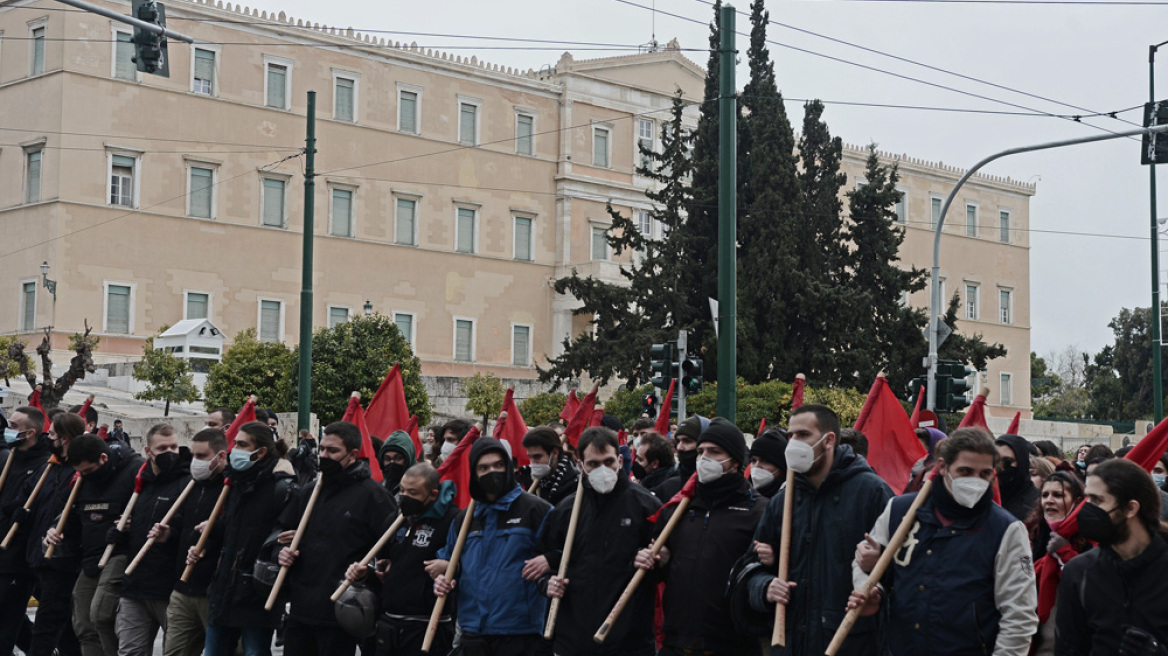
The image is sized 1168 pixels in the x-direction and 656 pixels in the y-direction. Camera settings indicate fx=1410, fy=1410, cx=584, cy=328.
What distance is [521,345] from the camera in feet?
179

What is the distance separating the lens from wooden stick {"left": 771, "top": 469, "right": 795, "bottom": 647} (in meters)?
6.06

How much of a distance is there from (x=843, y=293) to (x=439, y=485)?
82.4ft

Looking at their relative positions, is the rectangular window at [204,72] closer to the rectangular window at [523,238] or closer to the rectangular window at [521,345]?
the rectangular window at [523,238]

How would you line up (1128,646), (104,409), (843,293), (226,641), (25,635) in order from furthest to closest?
1. (104,409)
2. (843,293)
3. (25,635)
4. (226,641)
5. (1128,646)

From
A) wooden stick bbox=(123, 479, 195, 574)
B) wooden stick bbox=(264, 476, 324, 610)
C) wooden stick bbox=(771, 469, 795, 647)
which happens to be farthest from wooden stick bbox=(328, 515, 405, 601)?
wooden stick bbox=(771, 469, 795, 647)

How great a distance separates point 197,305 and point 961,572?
4342 centimetres

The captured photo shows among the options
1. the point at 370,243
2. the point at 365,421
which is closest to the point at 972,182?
the point at 370,243

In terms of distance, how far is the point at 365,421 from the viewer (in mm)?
12547

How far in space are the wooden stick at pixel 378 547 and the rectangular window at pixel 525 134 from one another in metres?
46.8

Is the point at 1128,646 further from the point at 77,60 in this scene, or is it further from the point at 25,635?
the point at 77,60

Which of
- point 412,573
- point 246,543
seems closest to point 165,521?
point 246,543

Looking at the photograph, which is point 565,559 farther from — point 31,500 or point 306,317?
point 306,317

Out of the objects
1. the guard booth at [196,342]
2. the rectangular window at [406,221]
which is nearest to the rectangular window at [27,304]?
the guard booth at [196,342]

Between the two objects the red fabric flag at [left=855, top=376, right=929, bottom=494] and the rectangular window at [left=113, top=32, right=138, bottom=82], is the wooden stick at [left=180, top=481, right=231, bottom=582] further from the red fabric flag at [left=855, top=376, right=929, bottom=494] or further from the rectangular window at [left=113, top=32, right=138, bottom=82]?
the rectangular window at [left=113, top=32, right=138, bottom=82]
